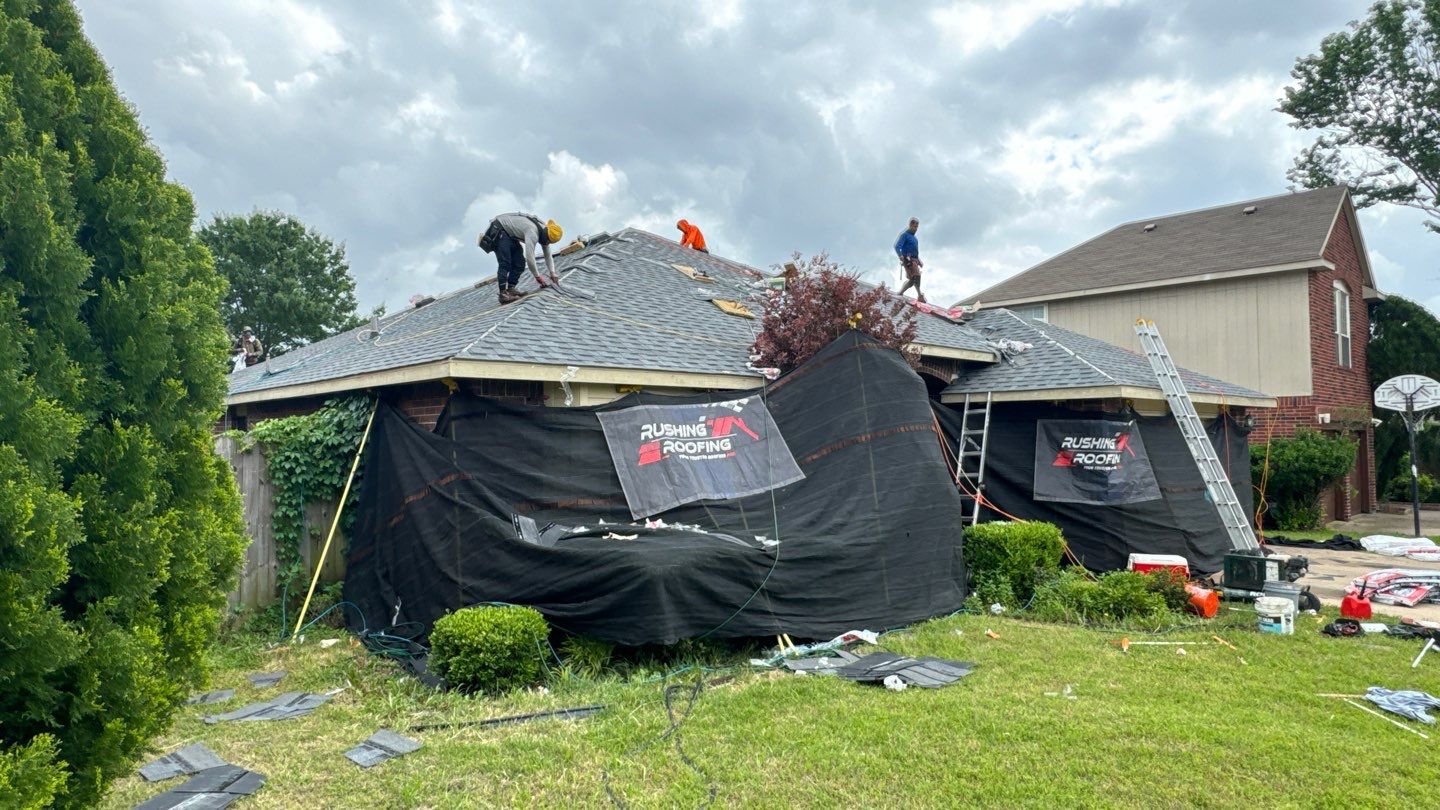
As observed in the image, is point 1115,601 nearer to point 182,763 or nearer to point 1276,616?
point 1276,616

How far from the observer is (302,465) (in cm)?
837

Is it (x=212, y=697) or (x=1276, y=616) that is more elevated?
(x=1276, y=616)

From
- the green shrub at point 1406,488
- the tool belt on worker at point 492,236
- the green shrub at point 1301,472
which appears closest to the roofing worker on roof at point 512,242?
the tool belt on worker at point 492,236

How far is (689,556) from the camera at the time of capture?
6.45 meters

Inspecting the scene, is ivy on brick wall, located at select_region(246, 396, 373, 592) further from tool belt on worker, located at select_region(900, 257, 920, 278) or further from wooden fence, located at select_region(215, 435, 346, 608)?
tool belt on worker, located at select_region(900, 257, 920, 278)

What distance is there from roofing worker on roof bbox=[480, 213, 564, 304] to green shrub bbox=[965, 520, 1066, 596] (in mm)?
5758

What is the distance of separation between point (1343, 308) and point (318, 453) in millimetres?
21073

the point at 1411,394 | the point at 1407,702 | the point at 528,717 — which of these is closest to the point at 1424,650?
the point at 1407,702

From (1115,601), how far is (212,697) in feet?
24.4

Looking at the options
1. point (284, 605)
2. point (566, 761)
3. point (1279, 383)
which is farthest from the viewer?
→ point (1279, 383)

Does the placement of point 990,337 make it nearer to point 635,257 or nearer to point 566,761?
point 635,257

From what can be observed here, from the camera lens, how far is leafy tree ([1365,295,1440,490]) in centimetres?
1997

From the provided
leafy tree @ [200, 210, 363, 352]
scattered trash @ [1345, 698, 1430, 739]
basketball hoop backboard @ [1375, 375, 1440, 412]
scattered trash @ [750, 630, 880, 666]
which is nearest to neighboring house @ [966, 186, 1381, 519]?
basketball hoop backboard @ [1375, 375, 1440, 412]

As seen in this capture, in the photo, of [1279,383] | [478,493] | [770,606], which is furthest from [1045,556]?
[1279,383]
